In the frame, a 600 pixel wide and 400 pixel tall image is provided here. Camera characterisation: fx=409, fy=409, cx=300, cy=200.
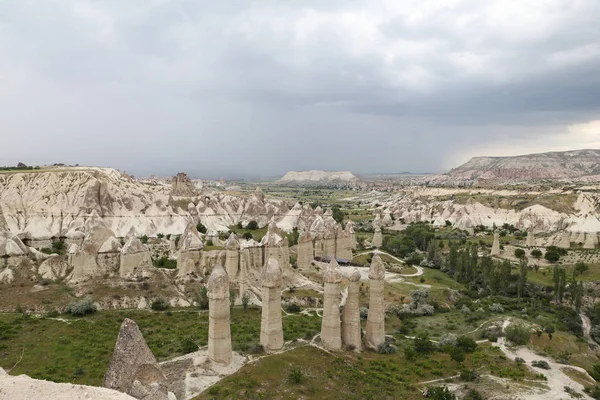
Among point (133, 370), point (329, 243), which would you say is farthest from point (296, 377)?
point (329, 243)

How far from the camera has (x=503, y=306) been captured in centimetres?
4628

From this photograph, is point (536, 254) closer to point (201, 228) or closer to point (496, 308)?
point (496, 308)

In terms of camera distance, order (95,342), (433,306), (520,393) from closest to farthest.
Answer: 1. (520,393)
2. (95,342)
3. (433,306)

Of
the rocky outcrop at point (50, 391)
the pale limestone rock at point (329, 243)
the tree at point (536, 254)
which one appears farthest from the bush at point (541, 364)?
the tree at point (536, 254)

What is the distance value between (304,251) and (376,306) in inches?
969

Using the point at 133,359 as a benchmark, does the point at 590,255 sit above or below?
below

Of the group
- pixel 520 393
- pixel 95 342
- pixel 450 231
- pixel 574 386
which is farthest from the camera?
pixel 450 231

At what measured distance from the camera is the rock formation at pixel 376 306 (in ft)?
95.3

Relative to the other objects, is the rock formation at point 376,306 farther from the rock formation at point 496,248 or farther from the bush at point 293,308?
the rock formation at point 496,248

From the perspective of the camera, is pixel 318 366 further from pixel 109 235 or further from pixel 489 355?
pixel 109 235

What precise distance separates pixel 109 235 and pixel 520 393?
4218cm

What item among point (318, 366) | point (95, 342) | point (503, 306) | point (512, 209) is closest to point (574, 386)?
point (318, 366)

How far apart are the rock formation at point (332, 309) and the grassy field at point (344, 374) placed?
978 mm

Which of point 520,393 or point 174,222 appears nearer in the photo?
point 520,393
